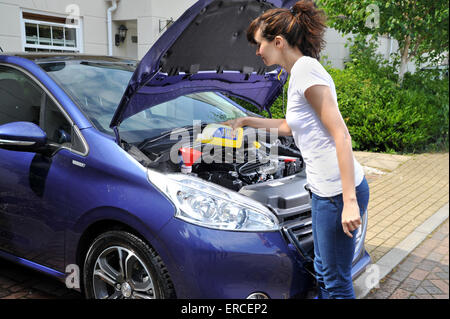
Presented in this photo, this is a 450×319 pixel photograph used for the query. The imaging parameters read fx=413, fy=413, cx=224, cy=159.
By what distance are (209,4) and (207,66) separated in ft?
2.30

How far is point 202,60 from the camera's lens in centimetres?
289

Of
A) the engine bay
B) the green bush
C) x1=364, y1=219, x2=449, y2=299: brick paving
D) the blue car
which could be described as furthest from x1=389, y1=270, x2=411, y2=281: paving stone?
the green bush

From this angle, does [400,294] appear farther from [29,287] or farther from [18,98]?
[18,98]

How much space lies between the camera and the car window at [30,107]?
2.73 m

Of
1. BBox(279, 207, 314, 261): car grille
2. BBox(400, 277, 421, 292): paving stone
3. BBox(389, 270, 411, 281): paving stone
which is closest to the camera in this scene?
BBox(279, 207, 314, 261): car grille

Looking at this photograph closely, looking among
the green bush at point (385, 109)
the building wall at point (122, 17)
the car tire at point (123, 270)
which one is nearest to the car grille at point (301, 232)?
the car tire at point (123, 270)

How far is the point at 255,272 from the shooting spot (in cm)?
213

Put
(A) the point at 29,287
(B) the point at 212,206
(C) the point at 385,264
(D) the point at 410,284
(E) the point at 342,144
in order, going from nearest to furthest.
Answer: (E) the point at 342,144 → (B) the point at 212,206 → (A) the point at 29,287 → (D) the point at 410,284 → (C) the point at 385,264

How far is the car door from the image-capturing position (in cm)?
260

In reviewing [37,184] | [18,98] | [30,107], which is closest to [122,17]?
[18,98]

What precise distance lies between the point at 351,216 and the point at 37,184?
1.96 m

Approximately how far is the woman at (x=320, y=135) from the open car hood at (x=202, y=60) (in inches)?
17.3

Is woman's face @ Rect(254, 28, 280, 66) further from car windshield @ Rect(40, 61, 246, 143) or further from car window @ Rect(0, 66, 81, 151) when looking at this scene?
car window @ Rect(0, 66, 81, 151)

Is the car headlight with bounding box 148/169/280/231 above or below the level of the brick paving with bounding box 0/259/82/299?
above
